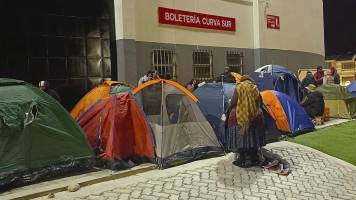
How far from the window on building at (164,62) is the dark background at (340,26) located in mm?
18238

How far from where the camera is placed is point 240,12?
1744 cm

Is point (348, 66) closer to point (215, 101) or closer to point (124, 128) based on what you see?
Result: point (215, 101)

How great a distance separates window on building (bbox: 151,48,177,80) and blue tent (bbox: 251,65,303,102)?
310 centimetres

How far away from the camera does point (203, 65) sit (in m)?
15.8

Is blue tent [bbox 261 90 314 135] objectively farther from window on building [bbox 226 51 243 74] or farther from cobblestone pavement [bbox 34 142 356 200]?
window on building [bbox 226 51 243 74]

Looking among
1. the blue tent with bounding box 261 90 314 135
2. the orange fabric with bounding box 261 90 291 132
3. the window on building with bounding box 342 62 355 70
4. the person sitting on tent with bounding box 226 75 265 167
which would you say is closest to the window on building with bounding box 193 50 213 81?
the blue tent with bounding box 261 90 314 135

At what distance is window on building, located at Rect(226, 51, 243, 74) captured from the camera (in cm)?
1692

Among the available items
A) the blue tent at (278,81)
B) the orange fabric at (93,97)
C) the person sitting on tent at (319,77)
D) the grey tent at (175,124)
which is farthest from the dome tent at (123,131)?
the person sitting on tent at (319,77)

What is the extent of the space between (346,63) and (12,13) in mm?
18452

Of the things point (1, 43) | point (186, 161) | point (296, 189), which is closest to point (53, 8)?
point (1, 43)

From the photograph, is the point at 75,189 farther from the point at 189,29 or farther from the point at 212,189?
the point at 189,29

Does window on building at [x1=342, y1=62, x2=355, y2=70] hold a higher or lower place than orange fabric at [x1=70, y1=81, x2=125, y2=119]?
higher

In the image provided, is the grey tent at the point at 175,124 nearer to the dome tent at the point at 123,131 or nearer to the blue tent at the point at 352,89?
the dome tent at the point at 123,131

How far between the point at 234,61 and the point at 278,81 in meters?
2.27
